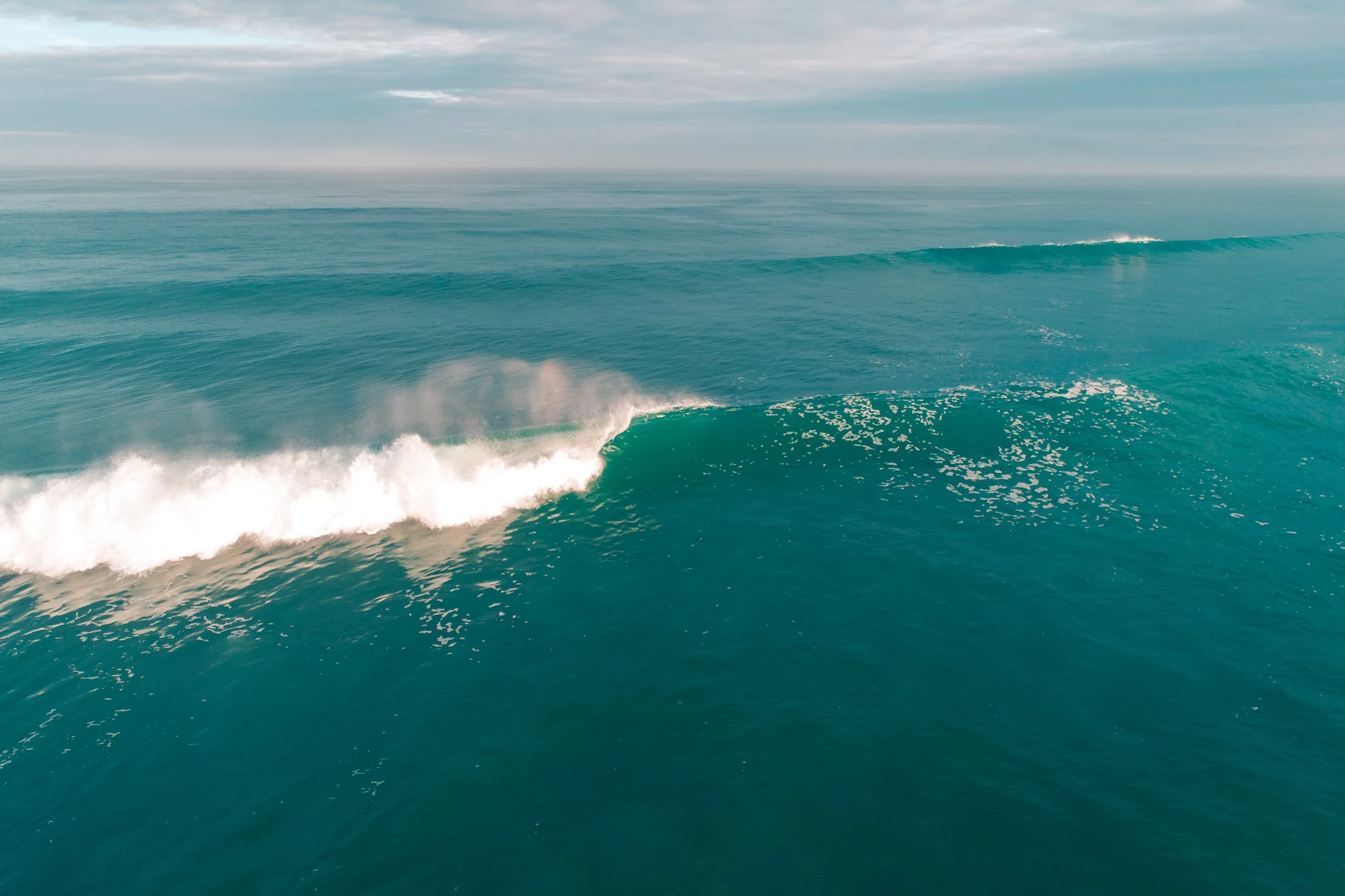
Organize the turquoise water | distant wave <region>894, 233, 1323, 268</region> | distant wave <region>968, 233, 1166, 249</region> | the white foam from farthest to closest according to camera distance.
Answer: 1. distant wave <region>968, 233, 1166, 249</region>
2. distant wave <region>894, 233, 1323, 268</region>
3. the white foam
4. the turquoise water

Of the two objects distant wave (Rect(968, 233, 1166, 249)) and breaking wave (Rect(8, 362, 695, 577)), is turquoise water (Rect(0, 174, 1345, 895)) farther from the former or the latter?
distant wave (Rect(968, 233, 1166, 249))

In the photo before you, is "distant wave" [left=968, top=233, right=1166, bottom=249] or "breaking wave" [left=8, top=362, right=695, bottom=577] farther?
"distant wave" [left=968, top=233, right=1166, bottom=249]

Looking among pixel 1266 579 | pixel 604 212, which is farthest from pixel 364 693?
pixel 604 212

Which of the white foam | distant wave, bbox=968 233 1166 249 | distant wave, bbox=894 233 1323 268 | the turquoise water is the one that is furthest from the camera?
distant wave, bbox=968 233 1166 249

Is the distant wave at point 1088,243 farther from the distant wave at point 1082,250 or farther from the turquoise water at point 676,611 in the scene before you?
the turquoise water at point 676,611

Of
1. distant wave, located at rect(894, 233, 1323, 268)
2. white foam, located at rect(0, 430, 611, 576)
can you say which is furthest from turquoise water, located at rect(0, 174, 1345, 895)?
distant wave, located at rect(894, 233, 1323, 268)

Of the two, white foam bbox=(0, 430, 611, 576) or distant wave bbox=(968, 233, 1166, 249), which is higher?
distant wave bbox=(968, 233, 1166, 249)

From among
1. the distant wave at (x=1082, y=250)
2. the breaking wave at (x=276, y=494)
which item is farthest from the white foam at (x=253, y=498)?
the distant wave at (x=1082, y=250)

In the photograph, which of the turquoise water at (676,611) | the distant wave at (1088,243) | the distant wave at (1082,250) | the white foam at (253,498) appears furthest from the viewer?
the distant wave at (1088,243)
